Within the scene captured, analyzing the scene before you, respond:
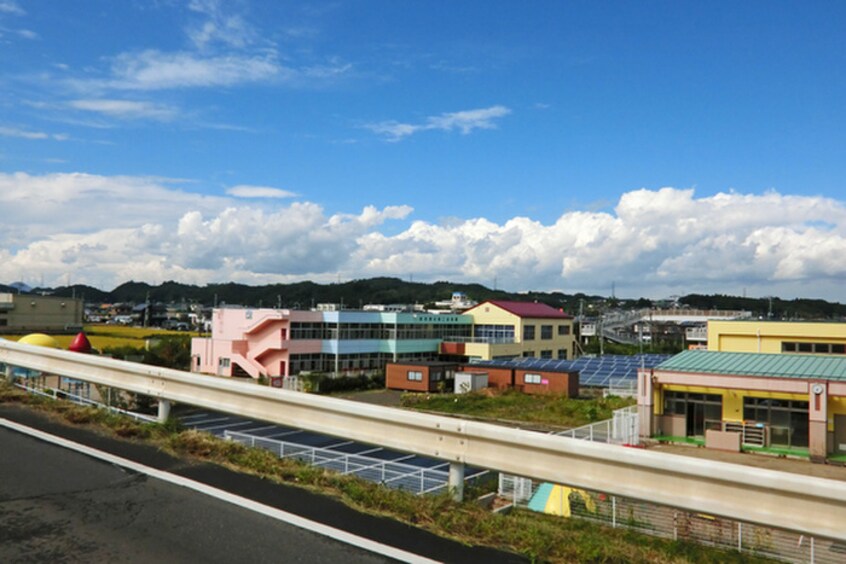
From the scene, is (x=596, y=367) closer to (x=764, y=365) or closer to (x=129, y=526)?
(x=764, y=365)

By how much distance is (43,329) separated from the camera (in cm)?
8994

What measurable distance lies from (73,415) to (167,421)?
5.11ft

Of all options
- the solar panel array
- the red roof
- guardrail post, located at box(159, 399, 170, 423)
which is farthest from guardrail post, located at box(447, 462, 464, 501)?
the red roof

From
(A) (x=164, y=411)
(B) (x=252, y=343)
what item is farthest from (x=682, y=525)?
(B) (x=252, y=343)

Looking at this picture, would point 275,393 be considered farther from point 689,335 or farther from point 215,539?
point 689,335

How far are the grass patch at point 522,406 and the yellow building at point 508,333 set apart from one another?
15.9 metres

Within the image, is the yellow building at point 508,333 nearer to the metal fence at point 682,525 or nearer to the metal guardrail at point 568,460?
the metal fence at point 682,525

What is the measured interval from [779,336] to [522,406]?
15.4 meters

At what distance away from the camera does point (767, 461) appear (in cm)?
2309

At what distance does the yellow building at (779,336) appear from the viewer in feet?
106

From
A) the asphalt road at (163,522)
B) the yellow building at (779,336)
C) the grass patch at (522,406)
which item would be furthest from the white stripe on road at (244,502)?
the yellow building at (779,336)

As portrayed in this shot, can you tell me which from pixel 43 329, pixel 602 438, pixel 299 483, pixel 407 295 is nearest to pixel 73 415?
pixel 299 483

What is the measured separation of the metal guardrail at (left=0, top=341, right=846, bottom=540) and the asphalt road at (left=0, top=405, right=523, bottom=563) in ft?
2.31

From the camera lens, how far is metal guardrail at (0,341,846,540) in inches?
155
